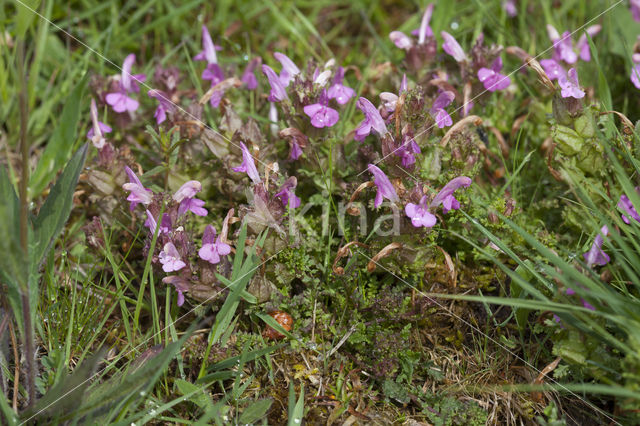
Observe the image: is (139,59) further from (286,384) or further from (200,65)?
(286,384)

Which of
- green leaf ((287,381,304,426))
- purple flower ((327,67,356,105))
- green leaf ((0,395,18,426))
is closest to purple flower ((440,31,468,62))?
purple flower ((327,67,356,105))

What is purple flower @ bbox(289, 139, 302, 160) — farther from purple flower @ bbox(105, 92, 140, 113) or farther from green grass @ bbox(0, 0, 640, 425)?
purple flower @ bbox(105, 92, 140, 113)

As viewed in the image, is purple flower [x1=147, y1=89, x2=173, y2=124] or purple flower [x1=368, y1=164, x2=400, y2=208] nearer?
purple flower [x1=368, y1=164, x2=400, y2=208]

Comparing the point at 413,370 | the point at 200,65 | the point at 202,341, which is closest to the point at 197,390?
the point at 202,341

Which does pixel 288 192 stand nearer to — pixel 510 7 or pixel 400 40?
pixel 400 40

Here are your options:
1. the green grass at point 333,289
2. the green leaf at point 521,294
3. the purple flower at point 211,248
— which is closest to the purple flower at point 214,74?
the green grass at point 333,289
